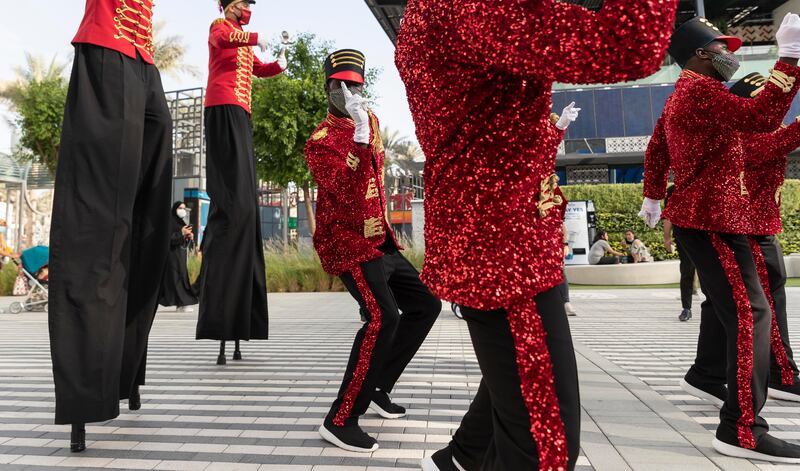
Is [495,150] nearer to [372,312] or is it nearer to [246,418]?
[372,312]

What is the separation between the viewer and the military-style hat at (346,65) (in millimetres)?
3590

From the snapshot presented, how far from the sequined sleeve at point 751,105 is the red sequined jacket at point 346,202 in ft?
5.76

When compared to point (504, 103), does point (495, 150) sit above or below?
below

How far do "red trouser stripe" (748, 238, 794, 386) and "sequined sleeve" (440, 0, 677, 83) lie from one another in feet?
7.87

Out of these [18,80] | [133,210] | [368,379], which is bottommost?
[368,379]

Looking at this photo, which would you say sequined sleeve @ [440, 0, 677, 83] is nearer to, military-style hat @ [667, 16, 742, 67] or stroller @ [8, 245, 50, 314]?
military-style hat @ [667, 16, 742, 67]

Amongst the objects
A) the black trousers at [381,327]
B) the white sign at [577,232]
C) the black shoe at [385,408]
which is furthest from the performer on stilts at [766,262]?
the white sign at [577,232]

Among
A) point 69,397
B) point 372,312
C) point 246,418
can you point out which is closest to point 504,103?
point 372,312

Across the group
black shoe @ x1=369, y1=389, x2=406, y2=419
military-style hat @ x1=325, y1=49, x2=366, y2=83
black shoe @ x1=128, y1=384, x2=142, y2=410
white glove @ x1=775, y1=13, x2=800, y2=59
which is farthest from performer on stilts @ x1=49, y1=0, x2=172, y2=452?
white glove @ x1=775, y1=13, x2=800, y2=59

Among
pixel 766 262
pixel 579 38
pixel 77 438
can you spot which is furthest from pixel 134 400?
pixel 766 262

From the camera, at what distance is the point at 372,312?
312 centimetres

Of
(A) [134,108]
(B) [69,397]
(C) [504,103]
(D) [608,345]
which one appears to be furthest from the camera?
(D) [608,345]

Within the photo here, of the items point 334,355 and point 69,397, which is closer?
point 69,397

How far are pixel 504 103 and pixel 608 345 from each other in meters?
5.41
